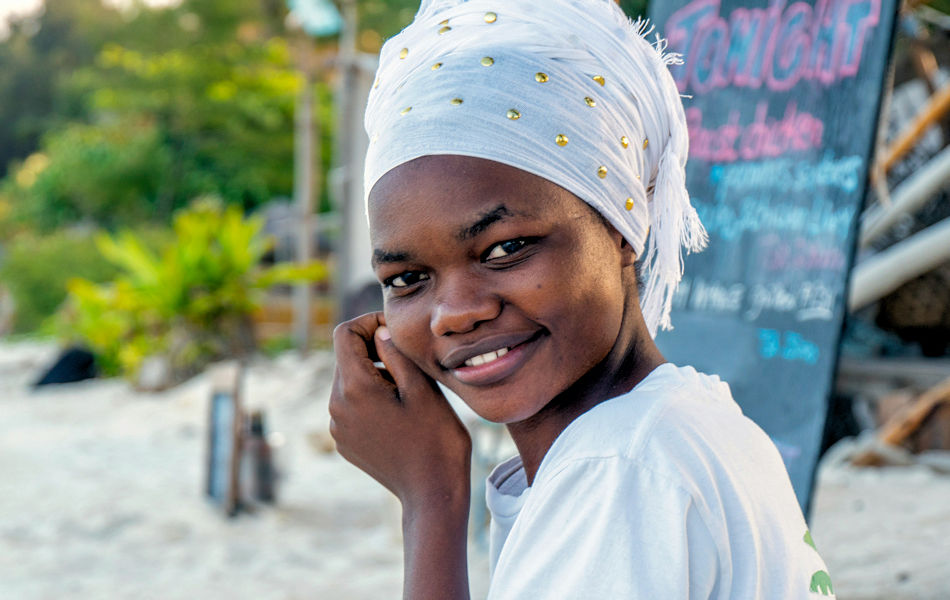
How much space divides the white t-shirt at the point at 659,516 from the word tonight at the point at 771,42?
1941 millimetres

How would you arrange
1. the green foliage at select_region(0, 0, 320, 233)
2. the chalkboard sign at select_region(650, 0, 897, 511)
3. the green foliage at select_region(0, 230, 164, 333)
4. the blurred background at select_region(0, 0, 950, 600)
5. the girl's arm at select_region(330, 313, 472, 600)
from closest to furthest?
the girl's arm at select_region(330, 313, 472, 600) < the chalkboard sign at select_region(650, 0, 897, 511) < the blurred background at select_region(0, 0, 950, 600) < the green foliage at select_region(0, 0, 320, 233) < the green foliage at select_region(0, 230, 164, 333)

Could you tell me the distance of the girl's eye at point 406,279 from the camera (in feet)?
3.53

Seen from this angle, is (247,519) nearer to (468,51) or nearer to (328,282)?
(468,51)

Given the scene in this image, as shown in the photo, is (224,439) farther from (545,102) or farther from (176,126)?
(176,126)

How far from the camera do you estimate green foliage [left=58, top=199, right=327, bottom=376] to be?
8859 mm

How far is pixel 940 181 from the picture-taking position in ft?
14.1

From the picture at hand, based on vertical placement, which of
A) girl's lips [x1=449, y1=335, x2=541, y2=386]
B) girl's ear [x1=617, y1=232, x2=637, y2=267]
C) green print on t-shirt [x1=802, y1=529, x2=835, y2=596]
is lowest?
green print on t-shirt [x1=802, y1=529, x2=835, y2=596]

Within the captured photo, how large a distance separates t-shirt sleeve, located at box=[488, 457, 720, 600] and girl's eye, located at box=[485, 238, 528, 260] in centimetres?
26

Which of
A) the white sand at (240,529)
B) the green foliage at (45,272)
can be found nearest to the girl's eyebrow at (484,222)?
the white sand at (240,529)

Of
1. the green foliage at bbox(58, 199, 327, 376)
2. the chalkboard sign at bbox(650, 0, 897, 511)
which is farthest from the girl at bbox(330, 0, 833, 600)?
Result: the green foliage at bbox(58, 199, 327, 376)

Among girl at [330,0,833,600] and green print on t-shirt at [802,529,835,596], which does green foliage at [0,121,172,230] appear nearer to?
girl at [330,0,833,600]

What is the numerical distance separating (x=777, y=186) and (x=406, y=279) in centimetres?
196

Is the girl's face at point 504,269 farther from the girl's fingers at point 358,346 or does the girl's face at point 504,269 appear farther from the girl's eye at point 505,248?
the girl's fingers at point 358,346

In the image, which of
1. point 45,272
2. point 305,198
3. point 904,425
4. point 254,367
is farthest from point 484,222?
point 45,272
